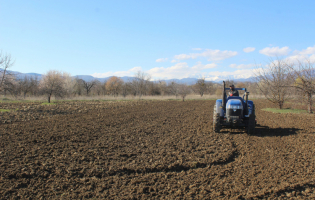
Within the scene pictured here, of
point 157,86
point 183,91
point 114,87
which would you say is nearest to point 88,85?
point 114,87

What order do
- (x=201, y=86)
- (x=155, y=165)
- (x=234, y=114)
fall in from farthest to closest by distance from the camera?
1. (x=201, y=86)
2. (x=234, y=114)
3. (x=155, y=165)

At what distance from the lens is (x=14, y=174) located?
4.80 m

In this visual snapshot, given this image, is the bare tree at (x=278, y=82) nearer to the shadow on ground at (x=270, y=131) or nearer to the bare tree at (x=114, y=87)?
the shadow on ground at (x=270, y=131)

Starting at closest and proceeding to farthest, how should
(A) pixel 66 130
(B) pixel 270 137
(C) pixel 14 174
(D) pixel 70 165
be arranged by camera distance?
(C) pixel 14 174 < (D) pixel 70 165 < (B) pixel 270 137 < (A) pixel 66 130

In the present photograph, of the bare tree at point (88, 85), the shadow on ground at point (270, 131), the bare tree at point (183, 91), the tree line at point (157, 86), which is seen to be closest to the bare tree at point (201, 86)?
the tree line at point (157, 86)

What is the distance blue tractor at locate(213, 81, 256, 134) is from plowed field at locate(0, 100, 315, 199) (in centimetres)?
49

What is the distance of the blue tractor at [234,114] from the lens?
8.05m

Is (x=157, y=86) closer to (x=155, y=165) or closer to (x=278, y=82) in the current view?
(x=278, y=82)

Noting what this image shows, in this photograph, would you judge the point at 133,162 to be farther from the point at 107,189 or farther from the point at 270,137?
the point at 270,137

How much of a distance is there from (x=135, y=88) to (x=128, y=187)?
36.4 meters

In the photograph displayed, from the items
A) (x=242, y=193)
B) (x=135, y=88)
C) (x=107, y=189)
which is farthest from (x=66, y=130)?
(x=135, y=88)

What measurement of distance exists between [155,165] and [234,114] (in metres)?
4.06

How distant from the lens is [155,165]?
17.9 ft

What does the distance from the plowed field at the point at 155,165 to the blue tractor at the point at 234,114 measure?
489 millimetres
